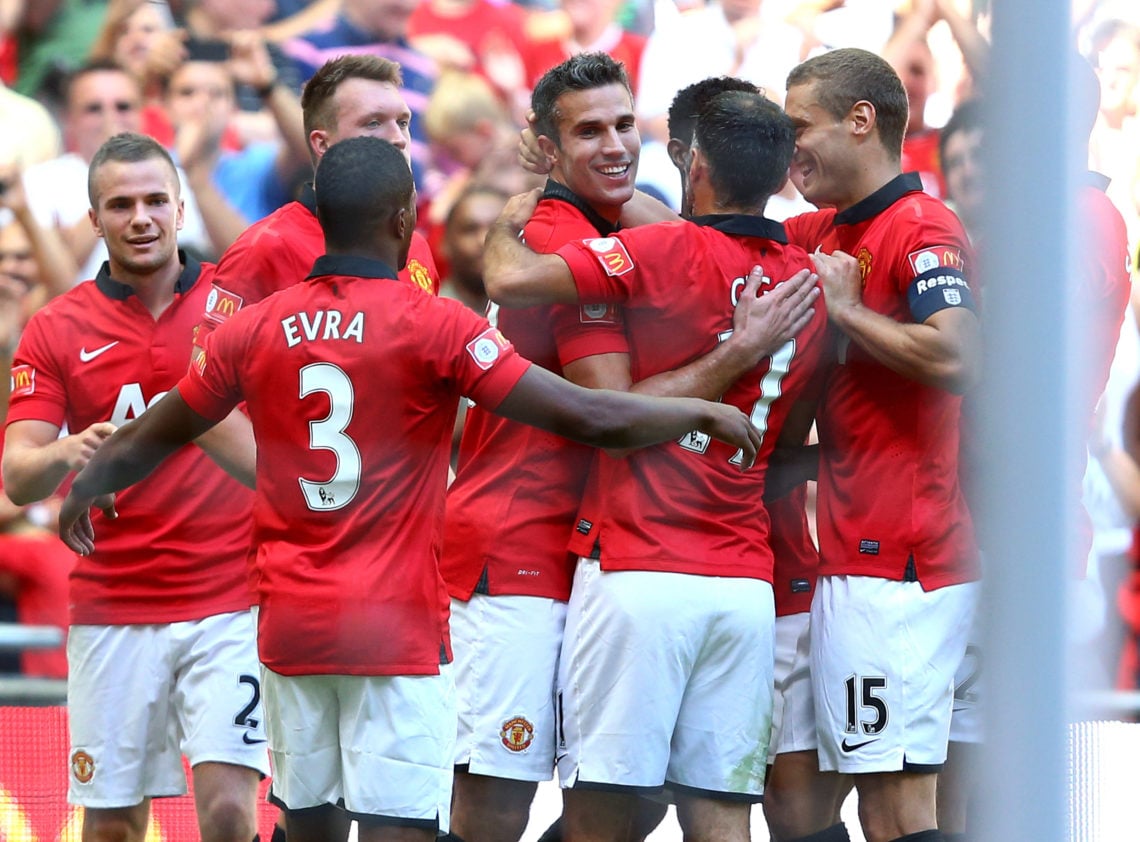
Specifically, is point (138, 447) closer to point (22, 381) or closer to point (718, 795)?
point (22, 381)

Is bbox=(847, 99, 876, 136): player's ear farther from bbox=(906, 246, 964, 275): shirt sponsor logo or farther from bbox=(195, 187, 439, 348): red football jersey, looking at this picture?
bbox=(195, 187, 439, 348): red football jersey

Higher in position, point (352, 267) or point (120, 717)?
point (352, 267)

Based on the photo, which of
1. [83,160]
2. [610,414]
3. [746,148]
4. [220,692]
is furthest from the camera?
[83,160]

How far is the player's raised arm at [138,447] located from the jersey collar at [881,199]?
0.91 m

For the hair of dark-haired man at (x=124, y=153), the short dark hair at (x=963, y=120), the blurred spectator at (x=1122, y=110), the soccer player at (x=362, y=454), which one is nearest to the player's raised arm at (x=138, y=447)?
the soccer player at (x=362, y=454)

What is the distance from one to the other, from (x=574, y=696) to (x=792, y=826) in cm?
42

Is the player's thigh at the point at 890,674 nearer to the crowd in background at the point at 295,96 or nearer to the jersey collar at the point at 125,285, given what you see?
the crowd in background at the point at 295,96

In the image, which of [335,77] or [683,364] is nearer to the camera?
[683,364]

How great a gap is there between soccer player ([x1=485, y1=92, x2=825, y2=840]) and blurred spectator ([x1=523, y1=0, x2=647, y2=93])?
0.80m

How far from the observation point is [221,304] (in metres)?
2.12

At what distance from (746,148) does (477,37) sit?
106 cm

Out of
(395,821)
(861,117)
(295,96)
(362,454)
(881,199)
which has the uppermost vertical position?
(295,96)

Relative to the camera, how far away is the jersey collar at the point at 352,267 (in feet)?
6.00

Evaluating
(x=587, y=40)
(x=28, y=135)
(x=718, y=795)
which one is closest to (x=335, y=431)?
(x=718, y=795)
